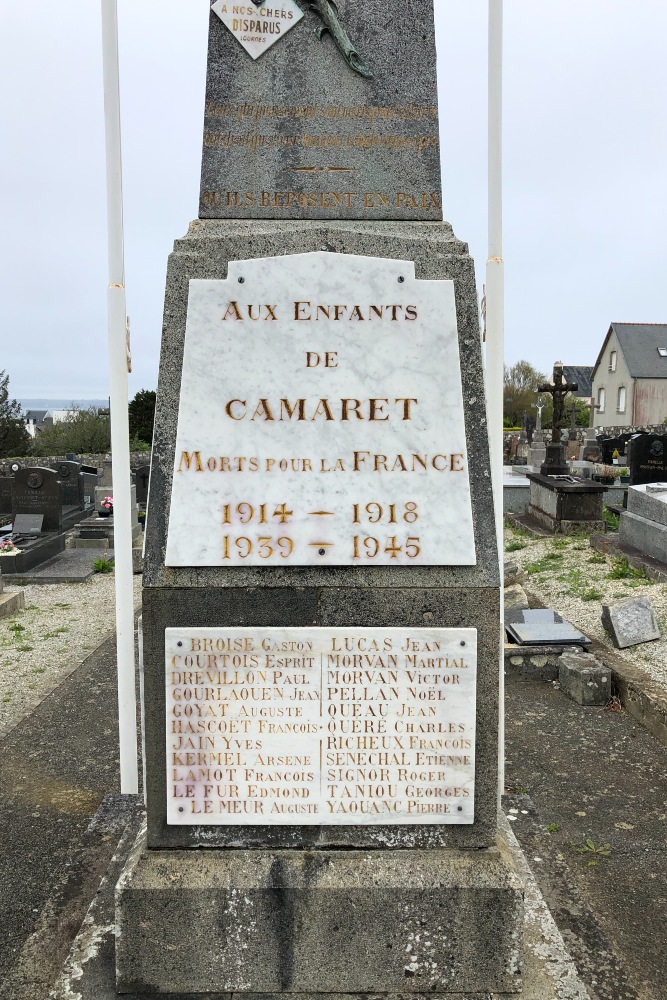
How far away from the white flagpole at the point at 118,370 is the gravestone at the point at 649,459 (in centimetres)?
1367

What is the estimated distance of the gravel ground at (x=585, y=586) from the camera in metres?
6.28

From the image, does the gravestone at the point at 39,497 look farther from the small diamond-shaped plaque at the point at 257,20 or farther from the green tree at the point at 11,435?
the green tree at the point at 11,435

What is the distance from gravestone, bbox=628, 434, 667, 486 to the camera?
1472 cm

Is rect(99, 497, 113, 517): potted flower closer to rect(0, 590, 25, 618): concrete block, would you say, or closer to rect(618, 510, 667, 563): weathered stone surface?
rect(0, 590, 25, 618): concrete block

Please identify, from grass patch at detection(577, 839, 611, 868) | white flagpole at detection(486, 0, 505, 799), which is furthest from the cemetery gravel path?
grass patch at detection(577, 839, 611, 868)

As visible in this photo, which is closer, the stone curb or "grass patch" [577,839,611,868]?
"grass patch" [577,839,611,868]

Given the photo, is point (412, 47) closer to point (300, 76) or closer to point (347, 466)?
point (300, 76)

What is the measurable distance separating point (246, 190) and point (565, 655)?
15.1ft

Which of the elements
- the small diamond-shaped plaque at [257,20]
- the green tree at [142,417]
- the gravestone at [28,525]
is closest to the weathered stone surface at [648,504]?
the small diamond-shaped plaque at [257,20]

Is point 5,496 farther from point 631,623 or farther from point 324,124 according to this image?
point 324,124

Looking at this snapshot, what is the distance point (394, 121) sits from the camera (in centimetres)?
265

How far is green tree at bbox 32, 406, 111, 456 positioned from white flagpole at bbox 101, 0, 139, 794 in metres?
26.6

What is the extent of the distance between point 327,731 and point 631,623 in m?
4.93

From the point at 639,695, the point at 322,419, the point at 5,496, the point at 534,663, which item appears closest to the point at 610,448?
the point at 5,496
